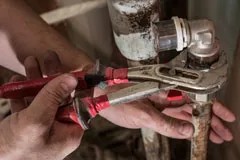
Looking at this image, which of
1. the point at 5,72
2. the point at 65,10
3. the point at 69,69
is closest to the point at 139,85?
the point at 69,69

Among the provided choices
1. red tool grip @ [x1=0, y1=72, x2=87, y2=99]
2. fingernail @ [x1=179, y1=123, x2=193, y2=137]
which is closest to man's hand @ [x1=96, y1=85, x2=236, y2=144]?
fingernail @ [x1=179, y1=123, x2=193, y2=137]

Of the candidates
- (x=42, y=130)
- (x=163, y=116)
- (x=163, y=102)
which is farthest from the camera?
(x=163, y=102)

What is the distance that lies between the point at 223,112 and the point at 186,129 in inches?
5.5

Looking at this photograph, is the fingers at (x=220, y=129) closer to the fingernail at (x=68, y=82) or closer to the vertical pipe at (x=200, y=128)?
the vertical pipe at (x=200, y=128)

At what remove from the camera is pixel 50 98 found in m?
0.46

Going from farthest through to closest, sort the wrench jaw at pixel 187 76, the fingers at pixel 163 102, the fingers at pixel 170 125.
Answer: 1. the fingers at pixel 163 102
2. the fingers at pixel 170 125
3. the wrench jaw at pixel 187 76

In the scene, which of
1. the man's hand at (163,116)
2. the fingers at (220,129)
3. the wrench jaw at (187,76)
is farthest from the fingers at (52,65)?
the fingers at (220,129)

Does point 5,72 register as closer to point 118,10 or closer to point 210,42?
point 118,10

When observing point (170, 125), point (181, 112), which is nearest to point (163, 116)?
point (170, 125)

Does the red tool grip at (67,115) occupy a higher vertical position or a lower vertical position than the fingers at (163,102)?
higher

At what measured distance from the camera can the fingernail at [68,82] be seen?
0.47m

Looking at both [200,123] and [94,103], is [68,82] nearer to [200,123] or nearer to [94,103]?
[94,103]

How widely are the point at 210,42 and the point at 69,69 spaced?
0.33 meters

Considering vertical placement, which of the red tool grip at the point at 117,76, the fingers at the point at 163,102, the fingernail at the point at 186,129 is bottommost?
the fingers at the point at 163,102
